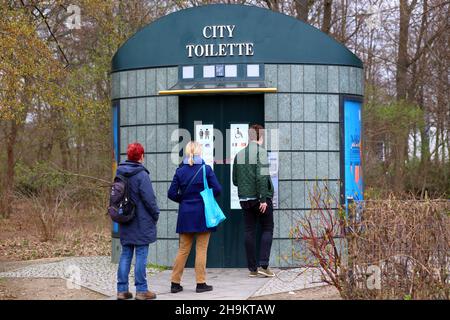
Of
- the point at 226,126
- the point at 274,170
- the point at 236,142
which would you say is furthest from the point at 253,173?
the point at 226,126

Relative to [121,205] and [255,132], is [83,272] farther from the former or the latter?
[255,132]

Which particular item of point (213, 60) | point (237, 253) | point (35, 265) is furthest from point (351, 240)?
point (35, 265)

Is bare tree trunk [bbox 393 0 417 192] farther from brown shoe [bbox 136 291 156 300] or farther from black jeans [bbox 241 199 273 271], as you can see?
brown shoe [bbox 136 291 156 300]

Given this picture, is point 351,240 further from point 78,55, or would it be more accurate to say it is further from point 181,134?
point 78,55

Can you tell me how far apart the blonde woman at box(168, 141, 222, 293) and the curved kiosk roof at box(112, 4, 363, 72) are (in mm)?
2291

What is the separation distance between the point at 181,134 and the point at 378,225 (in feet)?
13.5

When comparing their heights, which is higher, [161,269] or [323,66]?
[323,66]

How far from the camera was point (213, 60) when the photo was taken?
1140 cm

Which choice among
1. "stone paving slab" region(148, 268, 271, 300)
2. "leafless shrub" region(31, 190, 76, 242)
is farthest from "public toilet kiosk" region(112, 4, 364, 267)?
"leafless shrub" region(31, 190, 76, 242)

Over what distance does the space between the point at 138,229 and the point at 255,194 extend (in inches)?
81.0

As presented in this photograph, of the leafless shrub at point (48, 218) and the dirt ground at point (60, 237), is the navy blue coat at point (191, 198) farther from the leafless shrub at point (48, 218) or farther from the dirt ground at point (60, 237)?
the leafless shrub at point (48, 218)

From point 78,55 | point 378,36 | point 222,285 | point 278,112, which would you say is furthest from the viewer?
point 378,36

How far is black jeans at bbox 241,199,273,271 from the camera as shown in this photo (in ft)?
34.4

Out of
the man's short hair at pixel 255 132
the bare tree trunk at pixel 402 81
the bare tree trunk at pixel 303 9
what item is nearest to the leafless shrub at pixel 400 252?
the man's short hair at pixel 255 132
